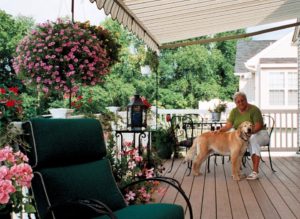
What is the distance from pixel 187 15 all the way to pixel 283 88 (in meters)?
10.6

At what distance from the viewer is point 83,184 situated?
3021 millimetres

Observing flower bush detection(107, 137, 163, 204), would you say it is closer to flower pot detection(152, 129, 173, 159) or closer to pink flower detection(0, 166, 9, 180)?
pink flower detection(0, 166, 9, 180)

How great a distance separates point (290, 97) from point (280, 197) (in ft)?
40.3

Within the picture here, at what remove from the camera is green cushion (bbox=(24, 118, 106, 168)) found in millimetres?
2811

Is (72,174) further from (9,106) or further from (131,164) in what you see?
(131,164)

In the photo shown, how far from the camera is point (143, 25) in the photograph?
6.99 m

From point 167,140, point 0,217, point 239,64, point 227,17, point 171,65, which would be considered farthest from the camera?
point 171,65

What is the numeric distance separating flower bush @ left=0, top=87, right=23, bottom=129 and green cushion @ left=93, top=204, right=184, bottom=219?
33.4 inches

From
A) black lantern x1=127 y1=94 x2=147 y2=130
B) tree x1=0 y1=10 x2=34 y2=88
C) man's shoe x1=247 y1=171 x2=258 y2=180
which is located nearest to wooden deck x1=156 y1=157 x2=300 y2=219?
man's shoe x1=247 y1=171 x2=258 y2=180

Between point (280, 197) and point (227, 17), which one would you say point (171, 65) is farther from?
point (280, 197)

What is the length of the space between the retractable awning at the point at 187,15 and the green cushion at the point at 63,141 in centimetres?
138

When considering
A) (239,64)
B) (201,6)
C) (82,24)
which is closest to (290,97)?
(239,64)

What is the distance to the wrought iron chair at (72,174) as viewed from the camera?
9.10 ft

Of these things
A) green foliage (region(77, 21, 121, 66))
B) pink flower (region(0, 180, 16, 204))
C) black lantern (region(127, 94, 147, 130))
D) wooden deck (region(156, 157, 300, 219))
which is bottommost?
wooden deck (region(156, 157, 300, 219))
